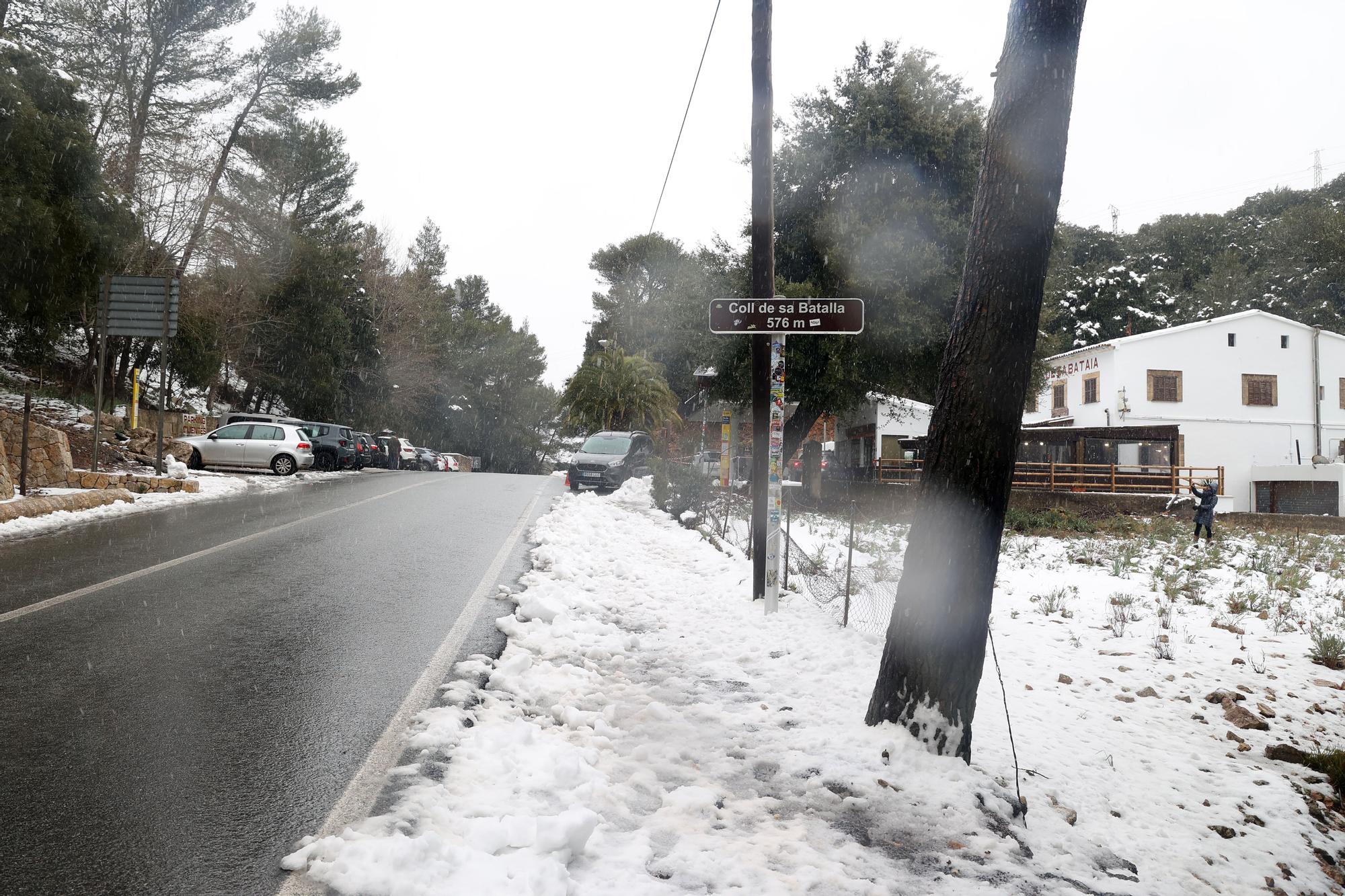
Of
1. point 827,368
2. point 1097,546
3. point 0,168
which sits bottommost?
point 1097,546

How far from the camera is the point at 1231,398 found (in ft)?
114

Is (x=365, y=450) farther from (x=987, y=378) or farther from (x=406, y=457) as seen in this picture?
(x=987, y=378)

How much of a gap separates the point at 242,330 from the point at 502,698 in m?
36.5

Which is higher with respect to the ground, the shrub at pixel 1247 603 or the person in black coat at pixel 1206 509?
the person in black coat at pixel 1206 509

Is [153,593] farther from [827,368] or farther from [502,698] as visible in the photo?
[827,368]

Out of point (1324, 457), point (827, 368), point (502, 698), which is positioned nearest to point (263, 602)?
point (502, 698)

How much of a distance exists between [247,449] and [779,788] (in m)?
24.1

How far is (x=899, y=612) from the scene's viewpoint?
457 centimetres

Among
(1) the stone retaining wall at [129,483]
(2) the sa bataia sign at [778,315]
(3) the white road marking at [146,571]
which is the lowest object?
(3) the white road marking at [146,571]

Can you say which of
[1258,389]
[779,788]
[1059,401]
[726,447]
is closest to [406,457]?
[726,447]

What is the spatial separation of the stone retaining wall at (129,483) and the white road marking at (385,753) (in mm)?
11487

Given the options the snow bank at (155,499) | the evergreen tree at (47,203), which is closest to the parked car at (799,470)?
the snow bank at (155,499)

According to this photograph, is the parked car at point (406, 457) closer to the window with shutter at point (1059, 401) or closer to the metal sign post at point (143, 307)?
the metal sign post at point (143, 307)

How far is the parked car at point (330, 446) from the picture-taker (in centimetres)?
2881
